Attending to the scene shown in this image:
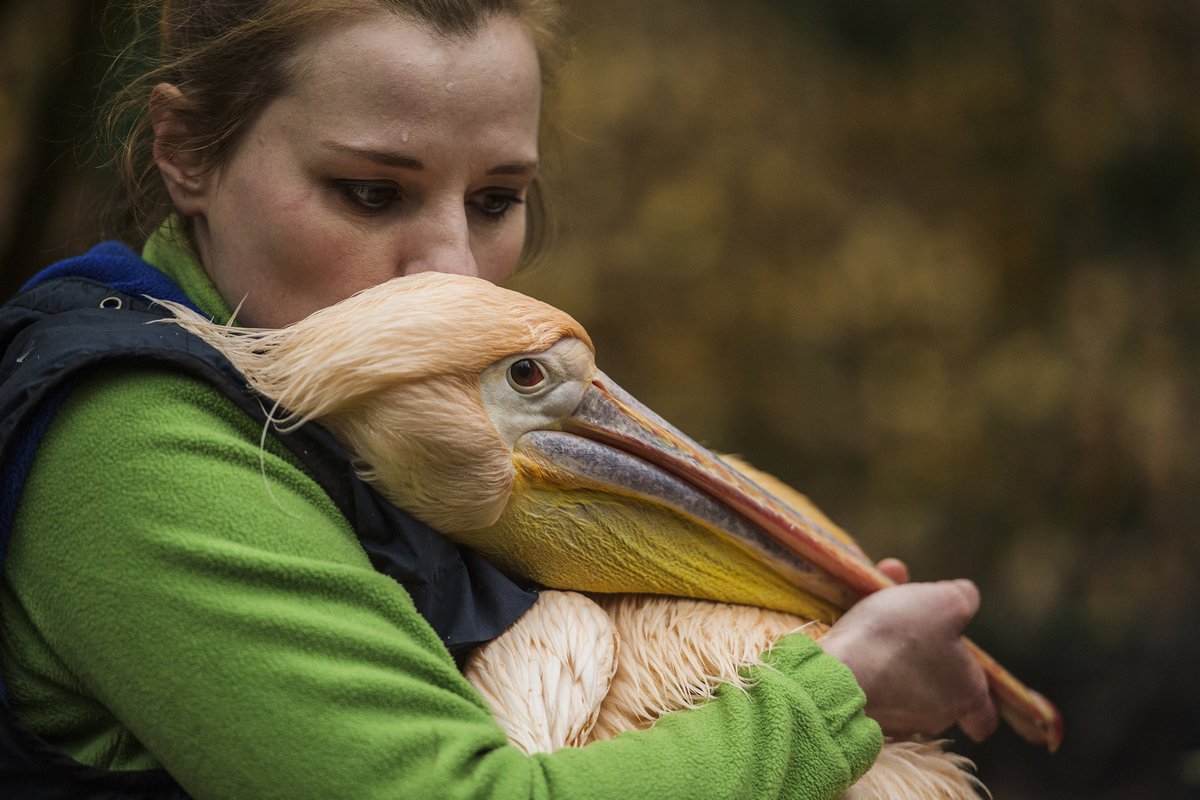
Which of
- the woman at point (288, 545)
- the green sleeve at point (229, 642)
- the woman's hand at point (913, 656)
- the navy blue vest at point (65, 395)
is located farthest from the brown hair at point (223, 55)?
the woman's hand at point (913, 656)

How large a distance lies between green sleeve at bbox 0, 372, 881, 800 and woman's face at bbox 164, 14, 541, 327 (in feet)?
0.95

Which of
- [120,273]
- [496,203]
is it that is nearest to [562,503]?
[496,203]

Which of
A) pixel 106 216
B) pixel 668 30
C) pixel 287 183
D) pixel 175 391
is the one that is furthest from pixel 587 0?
pixel 175 391

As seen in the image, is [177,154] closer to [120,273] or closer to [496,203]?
[120,273]

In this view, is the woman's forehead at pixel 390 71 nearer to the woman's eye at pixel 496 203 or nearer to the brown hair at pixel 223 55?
the brown hair at pixel 223 55

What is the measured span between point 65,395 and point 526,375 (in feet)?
1.64

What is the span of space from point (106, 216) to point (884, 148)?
3.77 metres

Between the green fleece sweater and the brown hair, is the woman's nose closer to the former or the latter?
the brown hair

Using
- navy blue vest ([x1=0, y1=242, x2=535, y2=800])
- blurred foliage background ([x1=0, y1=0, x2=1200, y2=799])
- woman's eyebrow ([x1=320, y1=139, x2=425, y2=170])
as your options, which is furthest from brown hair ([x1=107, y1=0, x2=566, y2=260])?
blurred foliage background ([x1=0, y1=0, x2=1200, y2=799])

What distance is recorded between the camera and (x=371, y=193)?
149 cm

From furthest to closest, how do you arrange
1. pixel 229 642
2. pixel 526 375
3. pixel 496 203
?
pixel 496 203
pixel 526 375
pixel 229 642

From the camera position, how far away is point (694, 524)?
154 centimetres

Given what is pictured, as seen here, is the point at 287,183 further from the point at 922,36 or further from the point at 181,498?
the point at 922,36

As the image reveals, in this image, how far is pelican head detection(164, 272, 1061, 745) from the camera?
1.27 meters
